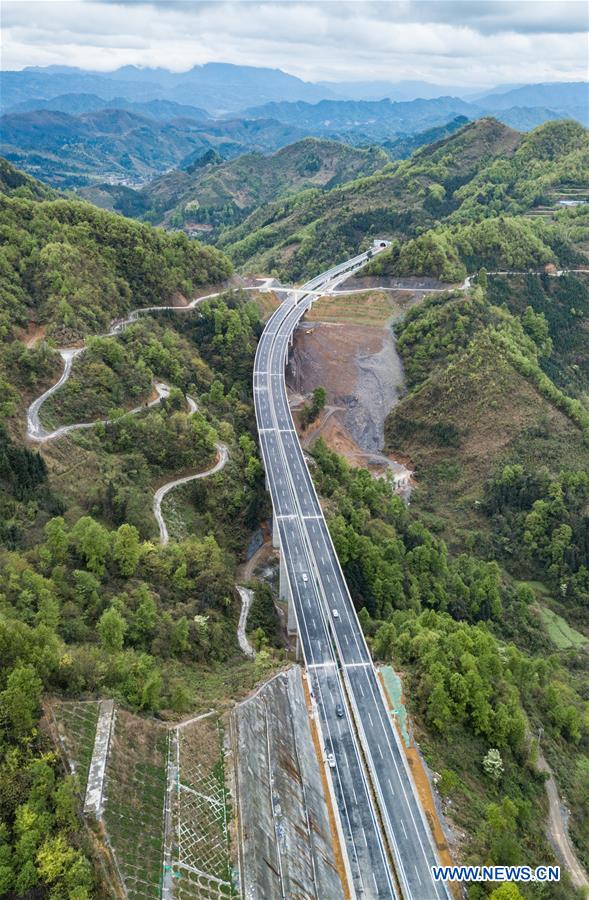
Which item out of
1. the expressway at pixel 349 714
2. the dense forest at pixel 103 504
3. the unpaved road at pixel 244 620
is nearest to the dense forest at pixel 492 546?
the expressway at pixel 349 714

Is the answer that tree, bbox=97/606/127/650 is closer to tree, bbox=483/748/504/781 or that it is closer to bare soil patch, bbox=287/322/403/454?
tree, bbox=483/748/504/781

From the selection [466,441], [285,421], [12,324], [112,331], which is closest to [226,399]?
[285,421]

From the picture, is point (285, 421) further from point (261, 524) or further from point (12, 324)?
point (12, 324)

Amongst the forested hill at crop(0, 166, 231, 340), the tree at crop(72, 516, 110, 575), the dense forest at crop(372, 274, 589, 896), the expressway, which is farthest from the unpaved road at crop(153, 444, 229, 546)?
the forested hill at crop(0, 166, 231, 340)

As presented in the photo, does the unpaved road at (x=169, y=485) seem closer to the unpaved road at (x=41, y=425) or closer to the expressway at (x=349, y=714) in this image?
the expressway at (x=349, y=714)

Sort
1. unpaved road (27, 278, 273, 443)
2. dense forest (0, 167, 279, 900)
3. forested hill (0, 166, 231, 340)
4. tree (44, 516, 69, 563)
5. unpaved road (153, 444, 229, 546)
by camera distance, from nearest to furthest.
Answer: dense forest (0, 167, 279, 900) < tree (44, 516, 69, 563) < unpaved road (153, 444, 229, 546) < unpaved road (27, 278, 273, 443) < forested hill (0, 166, 231, 340)

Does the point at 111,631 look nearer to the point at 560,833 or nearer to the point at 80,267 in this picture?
the point at 560,833

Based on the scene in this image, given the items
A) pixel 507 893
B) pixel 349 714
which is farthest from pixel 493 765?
pixel 507 893
